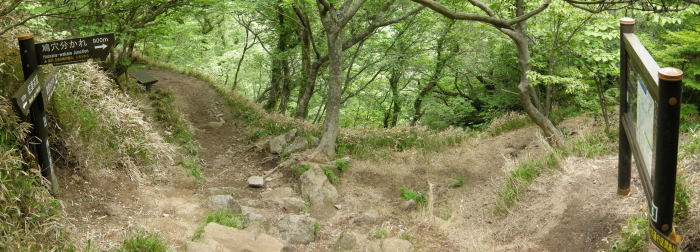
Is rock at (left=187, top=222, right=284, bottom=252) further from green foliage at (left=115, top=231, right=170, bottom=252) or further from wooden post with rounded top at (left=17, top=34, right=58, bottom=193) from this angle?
wooden post with rounded top at (left=17, top=34, right=58, bottom=193)

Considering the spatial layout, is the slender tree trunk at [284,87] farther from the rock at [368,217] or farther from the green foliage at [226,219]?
the green foliage at [226,219]

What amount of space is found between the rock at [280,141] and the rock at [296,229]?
3.61 metres

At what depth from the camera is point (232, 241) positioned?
6.77m

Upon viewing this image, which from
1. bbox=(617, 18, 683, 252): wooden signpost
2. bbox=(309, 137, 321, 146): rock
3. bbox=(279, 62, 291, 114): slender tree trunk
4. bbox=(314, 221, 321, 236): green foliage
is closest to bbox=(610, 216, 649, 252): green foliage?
bbox=(617, 18, 683, 252): wooden signpost

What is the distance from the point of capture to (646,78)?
3.21 metres

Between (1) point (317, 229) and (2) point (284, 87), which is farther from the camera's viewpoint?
(2) point (284, 87)

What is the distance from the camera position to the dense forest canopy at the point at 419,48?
31.5 ft

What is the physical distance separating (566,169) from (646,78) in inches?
180

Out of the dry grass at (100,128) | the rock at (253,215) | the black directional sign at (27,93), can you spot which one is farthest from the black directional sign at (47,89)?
the rock at (253,215)

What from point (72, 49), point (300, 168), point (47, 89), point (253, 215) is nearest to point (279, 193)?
point (300, 168)

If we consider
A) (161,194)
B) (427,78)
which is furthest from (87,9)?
(427,78)

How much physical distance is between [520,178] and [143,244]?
5.36 meters

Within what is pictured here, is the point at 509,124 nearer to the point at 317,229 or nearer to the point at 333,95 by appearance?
the point at 333,95

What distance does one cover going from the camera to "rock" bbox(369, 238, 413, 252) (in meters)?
7.26
